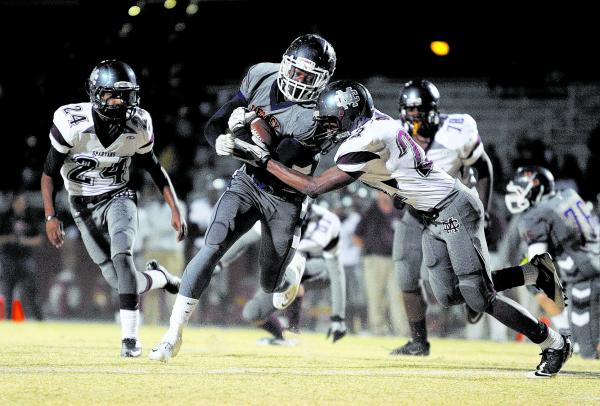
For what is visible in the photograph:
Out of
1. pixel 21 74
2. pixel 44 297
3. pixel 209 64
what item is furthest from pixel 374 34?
pixel 44 297

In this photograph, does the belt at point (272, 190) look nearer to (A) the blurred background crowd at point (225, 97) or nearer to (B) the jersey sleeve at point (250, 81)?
(B) the jersey sleeve at point (250, 81)

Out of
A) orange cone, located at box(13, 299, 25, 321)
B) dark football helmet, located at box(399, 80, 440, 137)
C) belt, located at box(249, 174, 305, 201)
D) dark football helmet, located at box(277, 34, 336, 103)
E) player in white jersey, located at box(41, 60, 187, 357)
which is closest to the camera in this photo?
dark football helmet, located at box(277, 34, 336, 103)

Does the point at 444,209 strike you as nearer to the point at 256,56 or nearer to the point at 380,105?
the point at 380,105

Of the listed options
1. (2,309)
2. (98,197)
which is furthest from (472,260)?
(2,309)

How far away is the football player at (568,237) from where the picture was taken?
8555 mm

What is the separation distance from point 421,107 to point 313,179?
1.82 m

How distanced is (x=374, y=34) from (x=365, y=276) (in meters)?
6.12

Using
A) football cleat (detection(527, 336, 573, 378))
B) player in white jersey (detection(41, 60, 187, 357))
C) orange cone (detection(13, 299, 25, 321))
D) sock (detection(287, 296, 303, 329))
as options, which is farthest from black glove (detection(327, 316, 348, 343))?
orange cone (detection(13, 299, 25, 321))

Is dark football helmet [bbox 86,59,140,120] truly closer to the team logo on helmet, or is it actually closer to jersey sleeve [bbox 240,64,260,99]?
jersey sleeve [bbox 240,64,260,99]

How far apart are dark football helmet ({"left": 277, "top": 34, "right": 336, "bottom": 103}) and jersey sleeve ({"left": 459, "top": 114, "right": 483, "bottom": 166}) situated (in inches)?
61.1

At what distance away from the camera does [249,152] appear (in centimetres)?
575

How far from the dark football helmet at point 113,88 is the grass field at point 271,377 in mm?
1686

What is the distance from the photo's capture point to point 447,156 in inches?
287

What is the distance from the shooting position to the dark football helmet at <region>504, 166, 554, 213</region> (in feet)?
28.6
